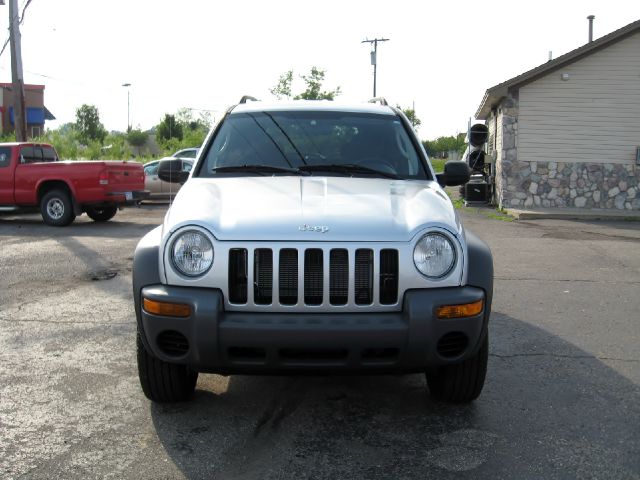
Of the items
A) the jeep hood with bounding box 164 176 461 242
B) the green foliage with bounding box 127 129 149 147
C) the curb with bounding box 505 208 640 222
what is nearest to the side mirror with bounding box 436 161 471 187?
the jeep hood with bounding box 164 176 461 242

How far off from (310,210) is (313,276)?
389 millimetres

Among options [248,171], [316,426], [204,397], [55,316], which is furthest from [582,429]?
[55,316]

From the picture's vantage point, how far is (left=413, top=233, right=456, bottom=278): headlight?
3494 mm

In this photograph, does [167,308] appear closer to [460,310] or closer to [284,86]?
[460,310]

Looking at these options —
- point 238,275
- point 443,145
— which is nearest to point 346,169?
point 238,275

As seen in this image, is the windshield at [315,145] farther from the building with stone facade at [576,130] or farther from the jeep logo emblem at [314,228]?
the building with stone facade at [576,130]

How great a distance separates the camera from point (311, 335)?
331 cm

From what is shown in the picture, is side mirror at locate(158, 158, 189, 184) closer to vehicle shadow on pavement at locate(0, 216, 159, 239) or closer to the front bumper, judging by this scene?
the front bumper

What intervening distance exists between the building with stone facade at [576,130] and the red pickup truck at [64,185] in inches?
398

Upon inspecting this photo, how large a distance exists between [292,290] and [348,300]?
0.27 meters

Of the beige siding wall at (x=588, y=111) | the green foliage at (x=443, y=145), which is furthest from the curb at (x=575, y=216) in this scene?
the green foliage at (x=443, y=145)

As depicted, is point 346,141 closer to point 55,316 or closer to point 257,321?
point 257,321

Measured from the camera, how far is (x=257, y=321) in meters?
3.36

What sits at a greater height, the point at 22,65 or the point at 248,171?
the point at 22,65
